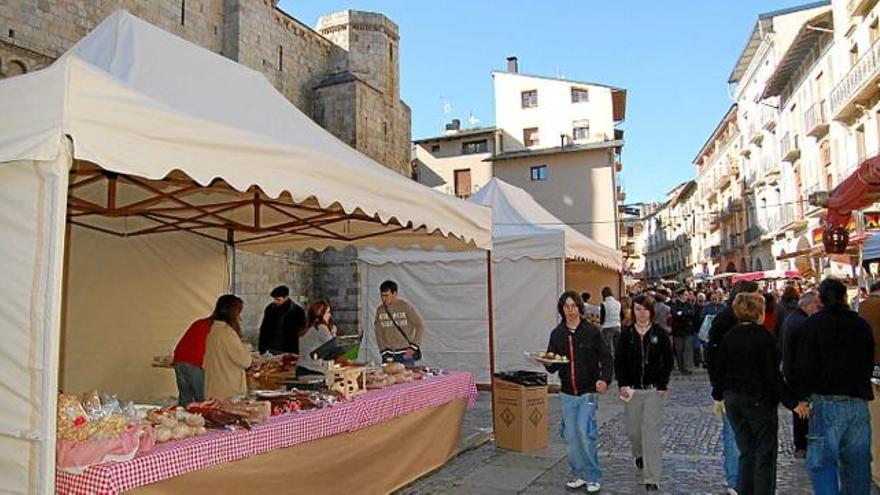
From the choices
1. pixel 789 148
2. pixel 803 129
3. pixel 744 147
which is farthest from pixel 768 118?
pixel 803 129

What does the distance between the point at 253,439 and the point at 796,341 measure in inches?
128

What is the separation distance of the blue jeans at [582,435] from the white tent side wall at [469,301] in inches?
195

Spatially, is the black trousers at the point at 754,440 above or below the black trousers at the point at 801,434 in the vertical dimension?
above

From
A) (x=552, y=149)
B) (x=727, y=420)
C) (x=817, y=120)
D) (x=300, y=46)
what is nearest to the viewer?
(x=727, y=420)

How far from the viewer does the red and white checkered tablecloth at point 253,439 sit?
2.83 meters

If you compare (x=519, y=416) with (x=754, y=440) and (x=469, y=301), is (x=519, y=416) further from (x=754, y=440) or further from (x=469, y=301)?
(x=469, y=301)

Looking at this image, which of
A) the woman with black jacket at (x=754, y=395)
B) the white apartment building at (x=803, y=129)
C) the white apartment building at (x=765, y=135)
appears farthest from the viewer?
the white apartment building at (x=765, y=135)

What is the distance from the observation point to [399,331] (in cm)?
704

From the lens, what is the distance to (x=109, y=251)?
6793mm

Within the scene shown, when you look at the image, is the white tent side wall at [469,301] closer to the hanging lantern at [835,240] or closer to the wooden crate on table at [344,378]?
the hanging lantern at [835,240]

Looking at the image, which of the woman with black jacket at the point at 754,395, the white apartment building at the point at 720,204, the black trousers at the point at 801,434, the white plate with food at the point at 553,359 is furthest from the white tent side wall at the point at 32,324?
the white apartment building at the point at 720,204

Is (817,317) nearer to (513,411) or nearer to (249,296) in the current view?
(513,411)

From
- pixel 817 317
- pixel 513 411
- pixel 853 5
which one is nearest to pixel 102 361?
pixel 513 411

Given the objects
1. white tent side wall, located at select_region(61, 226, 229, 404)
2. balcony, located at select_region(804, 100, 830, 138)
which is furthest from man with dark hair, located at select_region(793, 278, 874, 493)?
balcony, located at select_region(804, 100, 830, 138)
